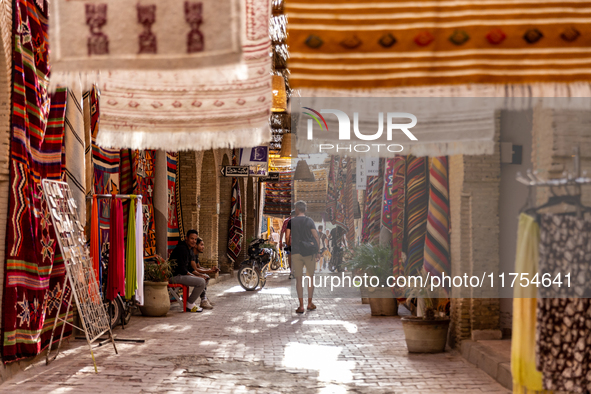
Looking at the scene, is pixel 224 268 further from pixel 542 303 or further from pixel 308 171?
pixel 542 303

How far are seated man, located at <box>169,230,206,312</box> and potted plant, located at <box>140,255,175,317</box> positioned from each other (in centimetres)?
46

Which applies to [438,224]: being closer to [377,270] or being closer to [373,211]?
[377,270]

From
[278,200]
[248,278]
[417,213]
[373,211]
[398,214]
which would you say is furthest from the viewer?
[278,200]

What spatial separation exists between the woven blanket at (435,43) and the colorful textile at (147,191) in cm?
857

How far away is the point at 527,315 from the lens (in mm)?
2961

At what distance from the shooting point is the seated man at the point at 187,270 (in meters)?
10.7

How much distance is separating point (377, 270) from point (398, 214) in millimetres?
1073

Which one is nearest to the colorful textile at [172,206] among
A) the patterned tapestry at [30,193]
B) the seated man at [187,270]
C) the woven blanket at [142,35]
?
the seated man at [187,270]

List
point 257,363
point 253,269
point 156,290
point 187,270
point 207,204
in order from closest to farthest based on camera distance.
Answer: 1. point 257,363
2. point 156,290
3. point 187,270
4. point 253,269
5. point 207,204

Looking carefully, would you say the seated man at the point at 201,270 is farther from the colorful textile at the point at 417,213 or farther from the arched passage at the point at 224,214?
the arched passage at the point at 224,214

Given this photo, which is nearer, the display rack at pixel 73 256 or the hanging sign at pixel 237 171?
the display rack at pixel 73 256

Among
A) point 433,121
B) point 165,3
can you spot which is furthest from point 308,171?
point 165,3

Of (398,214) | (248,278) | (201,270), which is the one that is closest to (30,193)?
(201,270)

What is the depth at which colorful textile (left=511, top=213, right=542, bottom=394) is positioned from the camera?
296 centimetres
